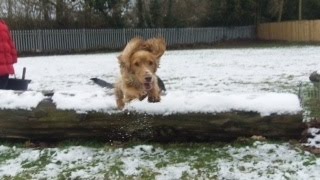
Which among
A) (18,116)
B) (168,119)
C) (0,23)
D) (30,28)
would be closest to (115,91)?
(168,119)

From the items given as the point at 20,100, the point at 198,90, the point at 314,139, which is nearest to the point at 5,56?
the point at 20,100

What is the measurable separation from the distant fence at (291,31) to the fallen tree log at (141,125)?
28.8 meters

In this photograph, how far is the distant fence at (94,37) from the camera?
29812mm

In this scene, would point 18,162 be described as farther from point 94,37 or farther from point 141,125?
point 94,37

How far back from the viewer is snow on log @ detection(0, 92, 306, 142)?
5492mm

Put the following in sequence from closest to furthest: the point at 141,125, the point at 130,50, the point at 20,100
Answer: the point at 130,50 → the point at 141,125 → the point at 20,100

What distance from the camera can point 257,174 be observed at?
4707 mm

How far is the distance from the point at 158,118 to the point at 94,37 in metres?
27.0

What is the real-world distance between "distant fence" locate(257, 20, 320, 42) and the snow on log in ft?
94.5

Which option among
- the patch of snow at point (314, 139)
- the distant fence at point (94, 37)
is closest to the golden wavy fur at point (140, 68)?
the patch of snow at point (314, 139)

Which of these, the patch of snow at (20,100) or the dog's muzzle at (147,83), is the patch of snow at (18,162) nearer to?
the patch of snow at (20,100)

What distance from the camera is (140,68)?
5.08 meters

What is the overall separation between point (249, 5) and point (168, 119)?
3511 centimetres

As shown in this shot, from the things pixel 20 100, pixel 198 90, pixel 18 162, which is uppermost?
pixel 20 100
